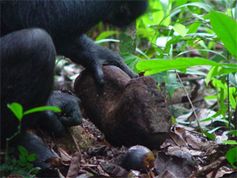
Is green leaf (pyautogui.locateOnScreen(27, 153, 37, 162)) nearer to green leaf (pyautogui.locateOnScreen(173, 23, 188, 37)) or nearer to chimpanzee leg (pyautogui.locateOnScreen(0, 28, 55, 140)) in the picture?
chimpanzee leg (pyautogui.locateOnScreen(0, 28, 55, 140))

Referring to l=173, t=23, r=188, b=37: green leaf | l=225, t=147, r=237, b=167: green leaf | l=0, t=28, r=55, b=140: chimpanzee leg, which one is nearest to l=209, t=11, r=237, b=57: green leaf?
l=225, t=147, r=237, b=167: green leaf

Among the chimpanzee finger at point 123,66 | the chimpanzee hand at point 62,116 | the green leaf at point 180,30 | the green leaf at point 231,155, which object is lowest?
the chimpanzee hand at point 62,116

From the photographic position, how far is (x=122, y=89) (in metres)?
3.33

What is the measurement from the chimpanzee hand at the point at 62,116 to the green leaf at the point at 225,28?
109cm

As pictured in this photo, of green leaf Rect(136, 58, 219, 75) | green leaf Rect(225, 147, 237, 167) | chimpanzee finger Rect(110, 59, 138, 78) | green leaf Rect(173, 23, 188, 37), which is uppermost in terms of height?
green leaf Rect(136, 58, 219, 75)

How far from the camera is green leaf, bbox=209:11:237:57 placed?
260cm

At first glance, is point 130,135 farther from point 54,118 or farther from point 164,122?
point 54,118

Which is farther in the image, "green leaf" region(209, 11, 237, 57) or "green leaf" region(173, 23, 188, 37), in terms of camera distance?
"green leaf" region(173, 23, 188, 37)

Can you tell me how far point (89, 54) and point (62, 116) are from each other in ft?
1.47

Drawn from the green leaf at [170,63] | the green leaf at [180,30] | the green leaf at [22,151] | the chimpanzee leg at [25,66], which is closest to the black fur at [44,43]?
the chimpanzee leg at [25,66]

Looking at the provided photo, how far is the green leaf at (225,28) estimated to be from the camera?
2.60 m

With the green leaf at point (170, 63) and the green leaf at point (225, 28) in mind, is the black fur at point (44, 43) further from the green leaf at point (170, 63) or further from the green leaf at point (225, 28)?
the green leaf at point (225, 28)

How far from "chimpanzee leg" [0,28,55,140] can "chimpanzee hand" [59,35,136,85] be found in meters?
0.63

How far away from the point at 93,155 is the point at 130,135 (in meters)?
0.28
